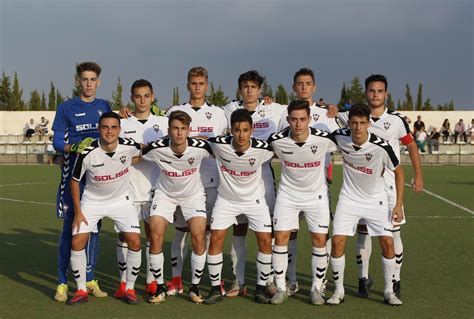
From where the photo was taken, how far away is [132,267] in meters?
6.14

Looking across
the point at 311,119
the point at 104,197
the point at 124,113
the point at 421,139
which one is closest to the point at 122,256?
the point at 104,197

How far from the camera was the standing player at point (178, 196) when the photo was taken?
6168 mm

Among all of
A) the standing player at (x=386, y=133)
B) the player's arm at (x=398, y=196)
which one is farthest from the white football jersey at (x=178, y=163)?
the player's arm at (x=398, y=196)

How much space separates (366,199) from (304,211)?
25.5 inches

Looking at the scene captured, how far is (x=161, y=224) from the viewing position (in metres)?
6.23

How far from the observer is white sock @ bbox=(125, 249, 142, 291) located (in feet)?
20.0

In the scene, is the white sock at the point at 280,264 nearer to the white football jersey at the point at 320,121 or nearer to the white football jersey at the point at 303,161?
the white football jersey at the point at 303,161

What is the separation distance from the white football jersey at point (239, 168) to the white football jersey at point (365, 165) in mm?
803

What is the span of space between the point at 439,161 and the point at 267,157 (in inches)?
898

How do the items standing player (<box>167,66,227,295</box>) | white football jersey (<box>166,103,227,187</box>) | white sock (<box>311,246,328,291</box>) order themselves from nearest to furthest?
white sock (<box>311,246,328,291</box>)
standing player (<box>167,66,227,295</box>)
white football jersey (<box>166,103,227,187</box>)

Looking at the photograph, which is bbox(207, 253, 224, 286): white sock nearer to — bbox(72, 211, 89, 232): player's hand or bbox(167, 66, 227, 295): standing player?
bbox(167, 66, 227, 295): standing player

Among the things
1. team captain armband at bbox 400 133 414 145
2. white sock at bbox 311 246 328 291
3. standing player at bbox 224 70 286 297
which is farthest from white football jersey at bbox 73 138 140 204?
team captain armband at bbox 400 133 414 145

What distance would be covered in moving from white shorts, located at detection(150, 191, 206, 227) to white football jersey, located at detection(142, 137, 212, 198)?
0.05m

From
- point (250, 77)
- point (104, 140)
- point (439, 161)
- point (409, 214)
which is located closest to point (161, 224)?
point (104, 140)
